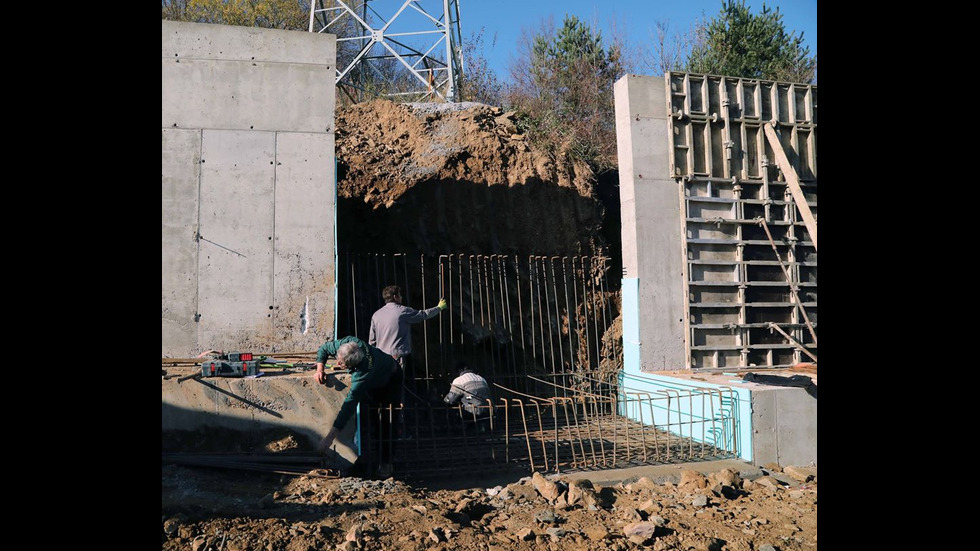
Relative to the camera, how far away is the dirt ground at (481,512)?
4973 millimetres

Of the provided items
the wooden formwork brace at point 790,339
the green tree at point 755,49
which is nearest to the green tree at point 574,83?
the green tree at point 755,49

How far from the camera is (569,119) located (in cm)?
1712

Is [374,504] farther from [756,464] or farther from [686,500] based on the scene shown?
[756,464]

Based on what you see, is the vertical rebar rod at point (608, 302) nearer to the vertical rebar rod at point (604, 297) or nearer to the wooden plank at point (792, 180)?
the vertical rebar rod at point (604, 297)

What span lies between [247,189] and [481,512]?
4.50 m

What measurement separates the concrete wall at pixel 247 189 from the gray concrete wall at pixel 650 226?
437 centimetres

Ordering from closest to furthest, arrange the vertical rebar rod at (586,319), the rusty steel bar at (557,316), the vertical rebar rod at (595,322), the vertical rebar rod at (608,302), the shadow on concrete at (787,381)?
the shadow on concrete at (787,381)
the rusty steel bar at (557,316)
the vertical rebar rod at (595,322)
the vertical rebar rod at (586,319)
the vertical rebar rod at (608,302)

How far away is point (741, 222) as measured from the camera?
409 inches

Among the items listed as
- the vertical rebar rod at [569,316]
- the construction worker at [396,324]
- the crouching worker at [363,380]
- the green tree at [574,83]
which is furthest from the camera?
the green tree at [574,83]

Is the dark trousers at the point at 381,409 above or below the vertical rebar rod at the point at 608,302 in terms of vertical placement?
below

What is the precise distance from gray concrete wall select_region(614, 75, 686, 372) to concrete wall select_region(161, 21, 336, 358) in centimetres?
437

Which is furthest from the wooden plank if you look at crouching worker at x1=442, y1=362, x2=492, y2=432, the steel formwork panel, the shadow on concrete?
crouching worker at x1=442, y1=362, x2=492, y2=432

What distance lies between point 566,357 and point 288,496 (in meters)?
6.12

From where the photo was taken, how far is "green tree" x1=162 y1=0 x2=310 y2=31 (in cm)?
2173
